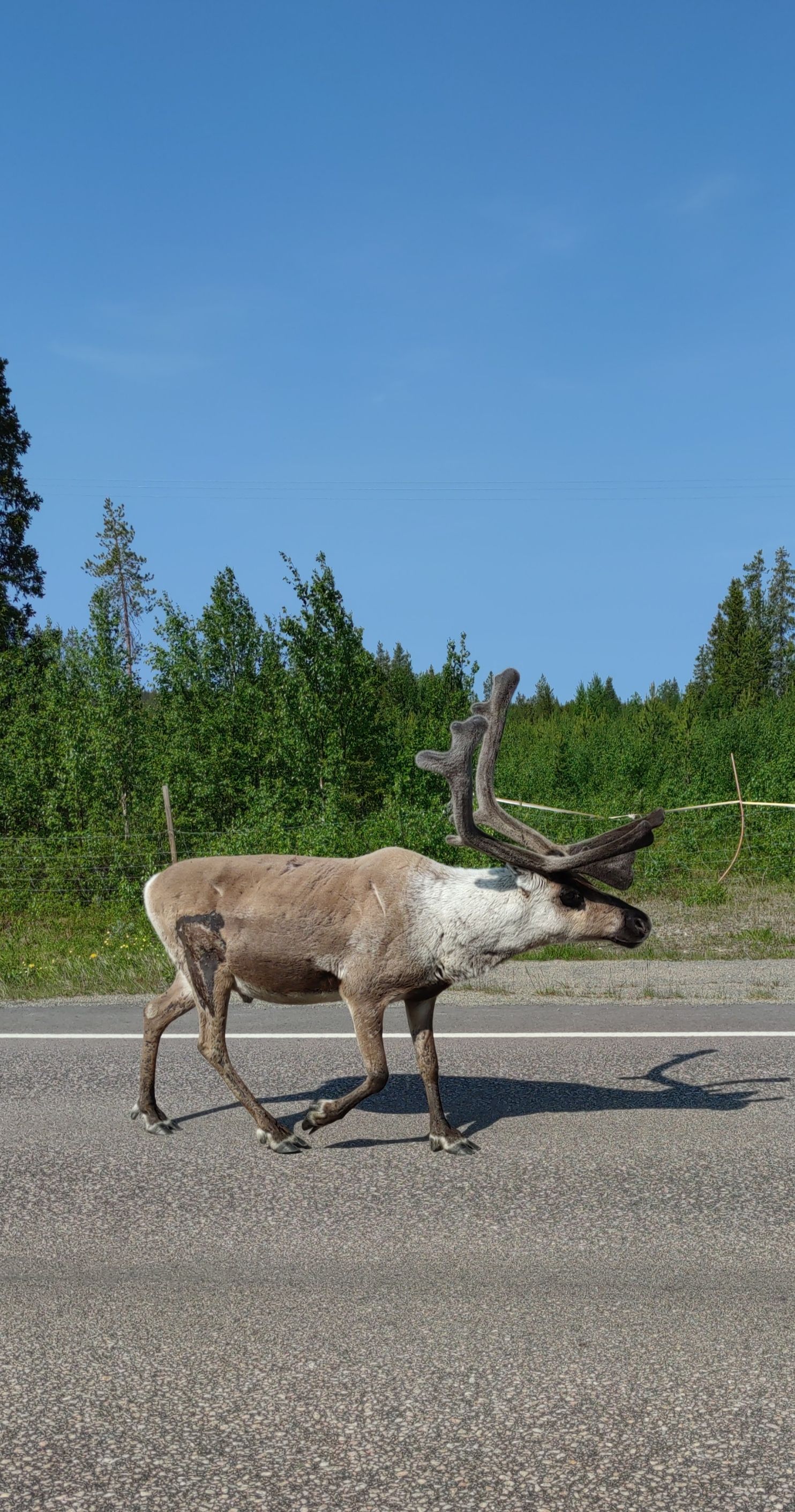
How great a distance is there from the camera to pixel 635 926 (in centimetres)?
555

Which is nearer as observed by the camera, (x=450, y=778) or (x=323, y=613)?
(x=450, y=778)

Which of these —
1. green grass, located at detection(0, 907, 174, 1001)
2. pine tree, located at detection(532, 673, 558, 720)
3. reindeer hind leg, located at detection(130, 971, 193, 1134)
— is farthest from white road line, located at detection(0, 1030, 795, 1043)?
pine tree, located at detection(532, 673, 558, 720)

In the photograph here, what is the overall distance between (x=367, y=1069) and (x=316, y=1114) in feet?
1.05

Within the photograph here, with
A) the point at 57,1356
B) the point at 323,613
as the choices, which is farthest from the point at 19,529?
the point at 57,1356

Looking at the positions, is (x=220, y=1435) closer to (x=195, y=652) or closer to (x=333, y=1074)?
(x=333, y=1074)

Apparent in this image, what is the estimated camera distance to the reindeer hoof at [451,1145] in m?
5.42

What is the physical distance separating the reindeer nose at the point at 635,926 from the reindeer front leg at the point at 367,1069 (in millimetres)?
1231

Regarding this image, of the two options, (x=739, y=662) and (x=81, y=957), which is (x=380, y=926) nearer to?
(x=81, y=957)

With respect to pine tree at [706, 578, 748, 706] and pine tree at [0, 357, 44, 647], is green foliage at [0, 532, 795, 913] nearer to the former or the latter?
pine tree at [0, 357, 44, 647]

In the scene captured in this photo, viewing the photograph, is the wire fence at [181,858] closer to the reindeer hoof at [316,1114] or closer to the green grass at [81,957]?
the green grass at [81,957]

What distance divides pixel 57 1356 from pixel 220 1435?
751 mm

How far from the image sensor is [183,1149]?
5539 millimetres

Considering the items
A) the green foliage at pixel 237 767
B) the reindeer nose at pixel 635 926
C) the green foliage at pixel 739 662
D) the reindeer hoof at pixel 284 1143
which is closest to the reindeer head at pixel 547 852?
the reindeer nose at pixel 635 926

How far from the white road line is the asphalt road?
1.08m
